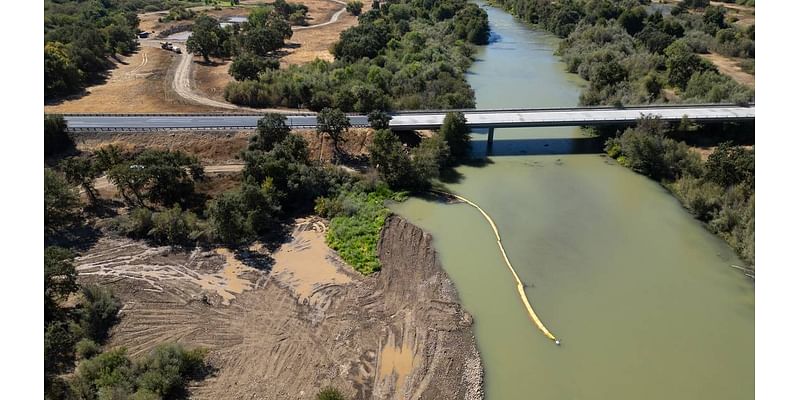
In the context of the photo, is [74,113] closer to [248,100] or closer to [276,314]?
[248,100]

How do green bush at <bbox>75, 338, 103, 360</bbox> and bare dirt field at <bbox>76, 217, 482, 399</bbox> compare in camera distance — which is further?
green bush at <bbox>75, 338, 103, 360</bbox>

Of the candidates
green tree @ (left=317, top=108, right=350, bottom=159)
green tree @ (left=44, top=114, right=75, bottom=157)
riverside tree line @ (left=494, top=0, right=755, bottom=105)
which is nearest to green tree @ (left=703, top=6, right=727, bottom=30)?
riverside tree line @ (left=494, top=0, right=755, bottom=105)

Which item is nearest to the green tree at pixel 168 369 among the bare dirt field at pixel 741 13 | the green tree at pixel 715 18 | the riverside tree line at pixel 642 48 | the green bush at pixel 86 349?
the green bush at pixel 86 349

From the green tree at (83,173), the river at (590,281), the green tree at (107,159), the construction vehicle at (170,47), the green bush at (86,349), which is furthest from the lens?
the construction vehicle at (170,47)

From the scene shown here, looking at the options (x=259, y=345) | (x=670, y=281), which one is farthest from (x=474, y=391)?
(x=670, y=281)

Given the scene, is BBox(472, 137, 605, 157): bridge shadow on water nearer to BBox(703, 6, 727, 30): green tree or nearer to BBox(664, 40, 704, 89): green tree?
BBox(664, 40, 704, 89): green tree

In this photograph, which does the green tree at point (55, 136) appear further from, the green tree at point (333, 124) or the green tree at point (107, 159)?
the green tree at point (333, 124)
